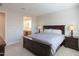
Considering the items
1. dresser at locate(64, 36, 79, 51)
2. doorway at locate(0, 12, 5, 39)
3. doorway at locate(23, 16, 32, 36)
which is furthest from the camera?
dresser at locate(64, 36, 79, 51)

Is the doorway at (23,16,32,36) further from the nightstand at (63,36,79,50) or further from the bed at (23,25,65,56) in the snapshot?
the nightstand at (63,36,79,50)

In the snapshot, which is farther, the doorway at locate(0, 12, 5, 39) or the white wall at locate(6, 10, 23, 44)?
the white wall at locate(6, 10, 23, 44)

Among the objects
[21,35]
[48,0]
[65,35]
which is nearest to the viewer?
[48,0]

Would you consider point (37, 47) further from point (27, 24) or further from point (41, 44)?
point (27, 24)

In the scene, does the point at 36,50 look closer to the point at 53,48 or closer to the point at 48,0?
the point at 53,48

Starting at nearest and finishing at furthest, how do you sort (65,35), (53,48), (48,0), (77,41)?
(48,0) < (53,48) < (77,41) < (65,35)

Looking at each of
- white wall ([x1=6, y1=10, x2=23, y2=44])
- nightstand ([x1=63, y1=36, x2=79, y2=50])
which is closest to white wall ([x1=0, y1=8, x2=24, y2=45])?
white wall ([x1=6, y1=10, x2=23, y2=44])

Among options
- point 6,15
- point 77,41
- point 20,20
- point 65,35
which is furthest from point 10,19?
point 77,41

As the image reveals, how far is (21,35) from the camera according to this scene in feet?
9.27

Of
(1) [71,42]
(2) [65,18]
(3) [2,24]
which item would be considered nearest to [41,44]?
(3) [2,24]

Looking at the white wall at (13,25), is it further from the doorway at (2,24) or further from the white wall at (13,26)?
the doorway at (2,24)

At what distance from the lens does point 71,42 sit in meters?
3.64

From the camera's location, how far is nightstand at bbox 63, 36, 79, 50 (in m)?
3.47

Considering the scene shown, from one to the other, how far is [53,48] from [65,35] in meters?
1.49
